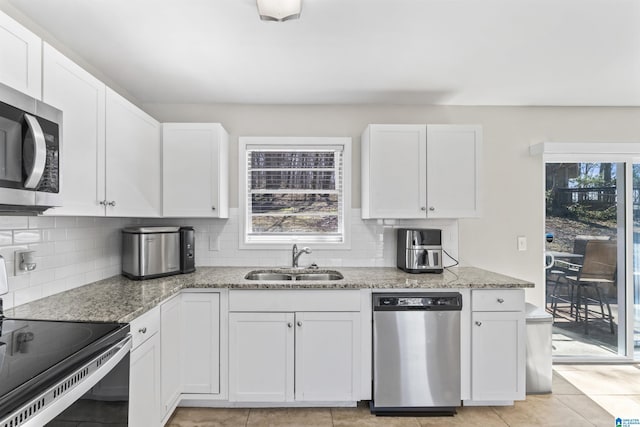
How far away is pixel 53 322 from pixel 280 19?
173cm

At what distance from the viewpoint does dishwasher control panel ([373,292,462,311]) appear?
235 cm

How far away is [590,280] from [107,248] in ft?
13.5

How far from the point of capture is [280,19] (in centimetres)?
177

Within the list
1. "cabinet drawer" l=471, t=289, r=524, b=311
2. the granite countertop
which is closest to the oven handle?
the granite countertop

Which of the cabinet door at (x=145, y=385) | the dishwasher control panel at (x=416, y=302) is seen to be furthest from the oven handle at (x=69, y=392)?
the dishwasher control panel at (x=416, y=302)

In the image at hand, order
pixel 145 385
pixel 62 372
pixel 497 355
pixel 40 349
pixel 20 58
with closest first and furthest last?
pixel 62 372
pixel 40 349
pixel 20 58
pixel 145 385
pixel 497 355

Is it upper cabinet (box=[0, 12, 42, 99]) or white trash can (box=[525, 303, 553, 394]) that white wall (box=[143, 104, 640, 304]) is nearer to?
white trash can (box=[525, 303, 553, 394])

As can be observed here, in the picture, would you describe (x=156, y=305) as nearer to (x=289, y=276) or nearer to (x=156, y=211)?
(x=156, y=211)

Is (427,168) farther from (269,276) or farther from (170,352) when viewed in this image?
(170,352)

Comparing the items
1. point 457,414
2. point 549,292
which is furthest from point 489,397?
point 549,292

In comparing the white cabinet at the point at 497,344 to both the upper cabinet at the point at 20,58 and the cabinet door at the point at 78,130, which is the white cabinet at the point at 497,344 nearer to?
the cabinet door at the point at 78,130

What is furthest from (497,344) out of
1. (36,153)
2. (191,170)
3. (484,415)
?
(36,153)

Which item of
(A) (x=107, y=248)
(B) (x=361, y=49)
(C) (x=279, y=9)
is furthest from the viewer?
(A) (x=107, y=248)

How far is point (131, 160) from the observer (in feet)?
7.54
